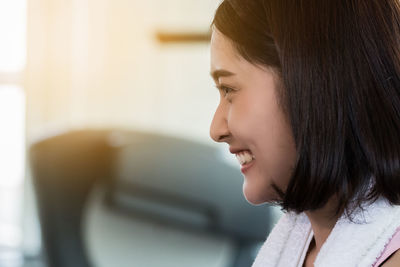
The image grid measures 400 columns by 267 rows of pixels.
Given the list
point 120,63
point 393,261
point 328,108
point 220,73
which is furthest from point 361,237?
point 120,63

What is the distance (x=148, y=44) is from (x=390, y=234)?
224 centimetres

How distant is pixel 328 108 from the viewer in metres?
0.76

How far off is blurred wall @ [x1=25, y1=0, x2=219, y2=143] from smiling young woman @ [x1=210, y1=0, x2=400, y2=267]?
198 cm

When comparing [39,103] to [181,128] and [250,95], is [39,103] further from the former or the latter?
[250,95]

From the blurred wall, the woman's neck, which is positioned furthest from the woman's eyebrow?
the blurred wall

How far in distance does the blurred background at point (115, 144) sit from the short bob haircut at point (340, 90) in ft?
4.59

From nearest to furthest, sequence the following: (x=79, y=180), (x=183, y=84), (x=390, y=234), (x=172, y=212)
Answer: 1. (x=390, y=234)
2. (x=79, y=180)
3. (x=172, y=212)
4. (x=183, y=84)

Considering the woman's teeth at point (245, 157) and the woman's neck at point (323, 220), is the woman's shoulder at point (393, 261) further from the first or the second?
the woman's teeth at point (245, 157)

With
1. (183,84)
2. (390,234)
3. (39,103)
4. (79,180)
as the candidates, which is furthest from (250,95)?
(39,103)

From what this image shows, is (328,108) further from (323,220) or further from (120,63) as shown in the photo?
(120,63)

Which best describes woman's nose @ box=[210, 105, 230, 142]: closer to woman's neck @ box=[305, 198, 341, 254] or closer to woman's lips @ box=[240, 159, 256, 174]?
woman's lips @ box=[240, 159, 256, 174]

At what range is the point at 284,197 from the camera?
2.70 ft

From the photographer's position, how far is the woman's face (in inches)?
31.6

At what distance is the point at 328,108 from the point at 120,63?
2.22 m
